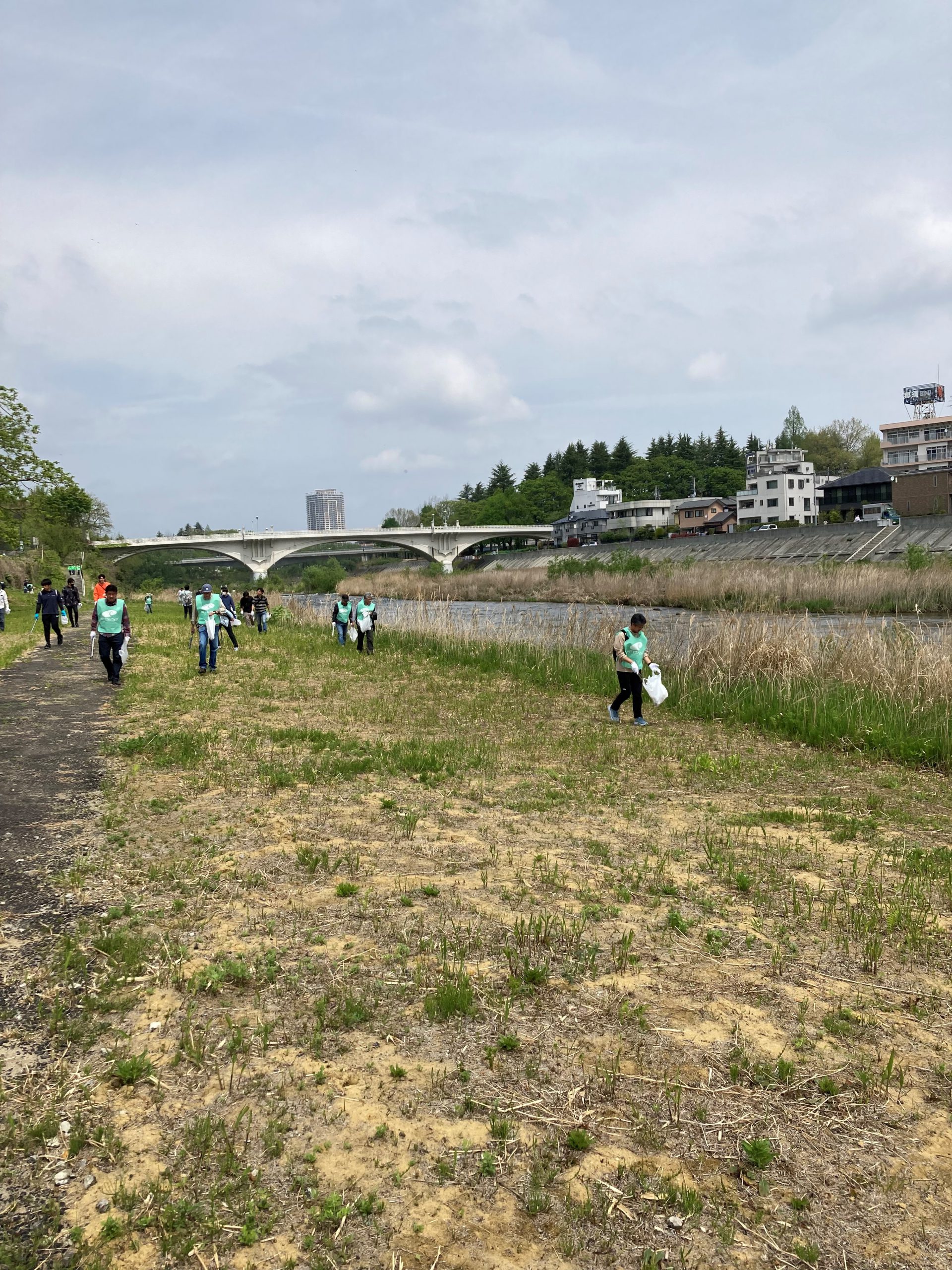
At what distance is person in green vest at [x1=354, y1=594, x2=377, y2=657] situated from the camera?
21.7 metres

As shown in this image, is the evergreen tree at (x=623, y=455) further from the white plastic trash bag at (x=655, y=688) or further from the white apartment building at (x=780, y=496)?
the white plastic trash bag at (x=655, y=688)

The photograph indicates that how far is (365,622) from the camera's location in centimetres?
2164

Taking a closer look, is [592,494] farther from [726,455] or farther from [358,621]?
[358,621]

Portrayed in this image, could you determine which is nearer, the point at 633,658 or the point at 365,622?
the point at 633,658

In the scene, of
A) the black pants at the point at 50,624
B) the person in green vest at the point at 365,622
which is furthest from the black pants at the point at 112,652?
the black pants at the point at 50,624

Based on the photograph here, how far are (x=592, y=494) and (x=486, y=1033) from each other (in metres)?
116

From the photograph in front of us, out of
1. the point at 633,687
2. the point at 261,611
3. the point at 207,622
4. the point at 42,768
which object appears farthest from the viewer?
the point at 261,611

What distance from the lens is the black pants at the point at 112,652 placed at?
15688 millimetres

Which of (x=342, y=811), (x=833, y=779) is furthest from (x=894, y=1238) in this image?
(x=833, y=779)

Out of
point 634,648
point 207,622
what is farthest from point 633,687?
point 207,622

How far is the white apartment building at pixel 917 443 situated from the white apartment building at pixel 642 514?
24.1 meters

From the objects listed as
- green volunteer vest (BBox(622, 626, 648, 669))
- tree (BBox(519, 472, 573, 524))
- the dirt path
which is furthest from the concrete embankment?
tree (BBox(519, 472, 573, 524))

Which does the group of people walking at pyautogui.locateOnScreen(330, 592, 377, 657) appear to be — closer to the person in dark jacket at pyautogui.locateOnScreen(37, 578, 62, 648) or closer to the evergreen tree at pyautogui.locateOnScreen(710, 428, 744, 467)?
the person in dark jacket at pyautogui.locateOnScreen(37, 578, 62, 648)

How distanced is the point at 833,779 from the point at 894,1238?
731 cm
